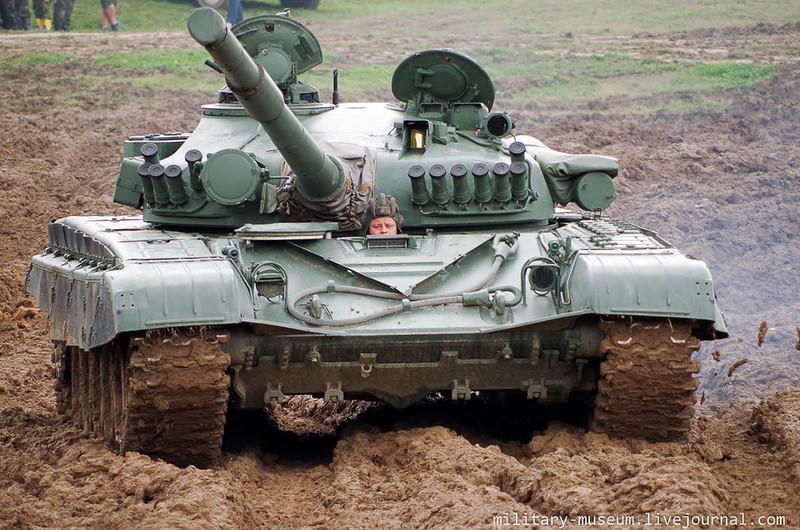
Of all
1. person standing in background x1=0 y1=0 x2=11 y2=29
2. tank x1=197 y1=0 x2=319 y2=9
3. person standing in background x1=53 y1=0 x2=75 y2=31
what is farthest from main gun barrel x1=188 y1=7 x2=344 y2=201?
person standing in background x1=53 y1=0 x2=75 y2=31

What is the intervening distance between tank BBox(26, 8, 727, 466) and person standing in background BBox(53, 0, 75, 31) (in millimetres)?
24420

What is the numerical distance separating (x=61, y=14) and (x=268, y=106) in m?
27.5

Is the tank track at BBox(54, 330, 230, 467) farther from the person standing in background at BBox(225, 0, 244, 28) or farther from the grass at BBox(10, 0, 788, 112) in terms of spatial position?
the person standing in background at BBox(225, 0, 244, 28)

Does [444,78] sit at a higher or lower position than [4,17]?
higher

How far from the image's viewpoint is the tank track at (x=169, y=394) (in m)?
9.57

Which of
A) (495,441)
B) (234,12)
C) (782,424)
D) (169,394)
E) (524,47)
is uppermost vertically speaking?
(234,12)

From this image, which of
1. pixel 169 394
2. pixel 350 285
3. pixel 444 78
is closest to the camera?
pixel 169 394

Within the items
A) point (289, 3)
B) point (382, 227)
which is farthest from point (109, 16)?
point (382, 227)

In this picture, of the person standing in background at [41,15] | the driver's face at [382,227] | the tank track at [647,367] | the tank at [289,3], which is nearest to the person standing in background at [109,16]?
the person standing in background at [41,15]

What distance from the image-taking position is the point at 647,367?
32.8 feet

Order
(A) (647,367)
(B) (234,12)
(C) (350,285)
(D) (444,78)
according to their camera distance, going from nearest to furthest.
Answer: (A) (647,367)
(C) (350,285)
(D) (444,78)
(B) (234,12)

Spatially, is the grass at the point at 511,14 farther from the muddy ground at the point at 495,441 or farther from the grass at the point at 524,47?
the muddy ground at the point at 495,441

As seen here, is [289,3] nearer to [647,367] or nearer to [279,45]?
[279,45]

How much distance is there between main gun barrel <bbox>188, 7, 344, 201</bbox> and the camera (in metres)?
8.63
